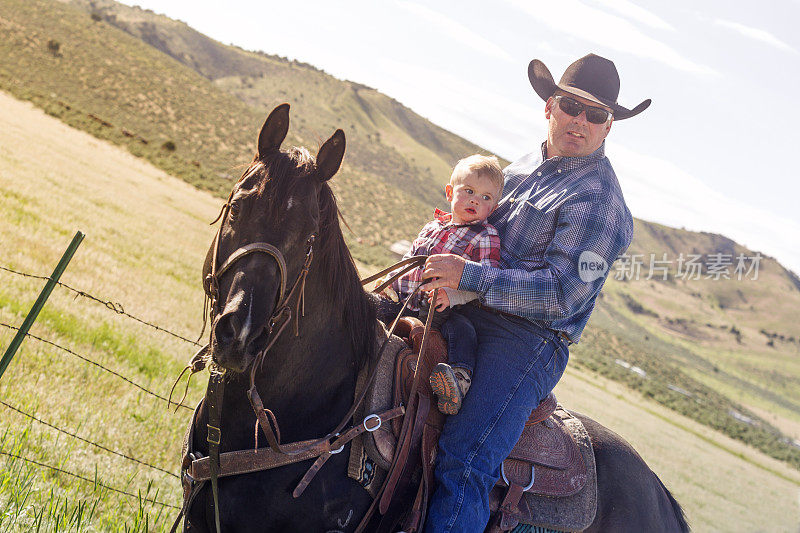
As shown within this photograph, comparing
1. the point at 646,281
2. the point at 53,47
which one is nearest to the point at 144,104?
the point at 53,47

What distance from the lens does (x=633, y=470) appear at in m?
4.59

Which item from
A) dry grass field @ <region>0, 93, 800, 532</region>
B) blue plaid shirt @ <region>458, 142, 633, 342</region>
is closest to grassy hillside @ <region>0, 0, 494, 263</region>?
dry grass field @ <region>0, 93, 800, 532</region>

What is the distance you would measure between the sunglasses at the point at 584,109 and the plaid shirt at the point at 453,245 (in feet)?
3.57

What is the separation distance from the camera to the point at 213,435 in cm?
324

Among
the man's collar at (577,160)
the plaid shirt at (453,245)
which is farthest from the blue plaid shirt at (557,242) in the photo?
the plaid shirt at (453,245)

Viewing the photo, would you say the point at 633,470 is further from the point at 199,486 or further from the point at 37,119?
the point at 37,119

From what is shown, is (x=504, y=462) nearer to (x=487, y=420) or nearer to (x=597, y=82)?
(x=487, y=420)

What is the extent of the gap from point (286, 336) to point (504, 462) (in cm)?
178

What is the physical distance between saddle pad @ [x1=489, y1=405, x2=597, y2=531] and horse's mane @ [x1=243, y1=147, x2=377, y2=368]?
1.41 m

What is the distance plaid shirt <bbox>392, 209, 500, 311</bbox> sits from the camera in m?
3.96

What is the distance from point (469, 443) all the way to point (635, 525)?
1.81 metres

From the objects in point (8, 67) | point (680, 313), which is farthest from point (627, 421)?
point (680, 313)

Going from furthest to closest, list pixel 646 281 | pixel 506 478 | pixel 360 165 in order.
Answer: pixel 646 281 < pixel 360 165 < pixel 506 478

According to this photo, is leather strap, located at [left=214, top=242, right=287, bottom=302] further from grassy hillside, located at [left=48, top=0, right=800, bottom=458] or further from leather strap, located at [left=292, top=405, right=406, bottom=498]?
grassy hillside, located at [left=48, top=0, right=800, bottom=458]
